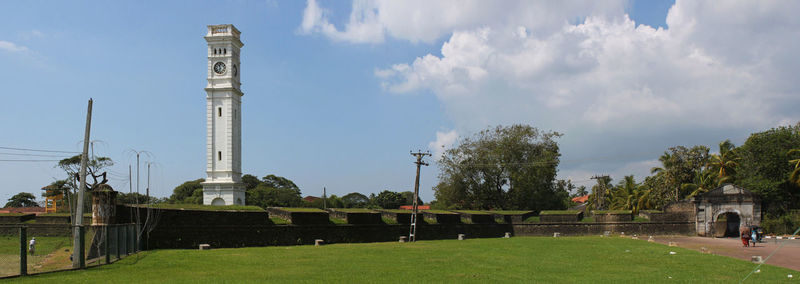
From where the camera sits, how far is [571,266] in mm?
13953

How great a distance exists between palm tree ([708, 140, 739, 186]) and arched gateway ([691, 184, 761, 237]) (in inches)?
396

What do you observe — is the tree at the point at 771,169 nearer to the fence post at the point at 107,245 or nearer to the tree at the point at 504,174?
the tree at the point at 504,174

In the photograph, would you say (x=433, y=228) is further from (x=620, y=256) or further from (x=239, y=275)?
(x=239, y=275)

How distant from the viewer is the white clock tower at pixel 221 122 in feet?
137

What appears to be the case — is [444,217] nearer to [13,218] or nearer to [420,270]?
[13,218]

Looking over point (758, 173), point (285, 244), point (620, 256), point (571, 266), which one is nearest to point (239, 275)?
point (571, 266)

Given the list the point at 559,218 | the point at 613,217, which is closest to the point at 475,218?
the point at 559,218

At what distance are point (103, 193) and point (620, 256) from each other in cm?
1548

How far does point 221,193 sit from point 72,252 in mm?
26321

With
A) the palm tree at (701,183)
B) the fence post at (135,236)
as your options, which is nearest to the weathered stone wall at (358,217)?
the fence post at (135,236)

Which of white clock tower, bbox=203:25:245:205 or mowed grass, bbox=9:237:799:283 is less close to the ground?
white clock tower, bbox=203:25:245:205

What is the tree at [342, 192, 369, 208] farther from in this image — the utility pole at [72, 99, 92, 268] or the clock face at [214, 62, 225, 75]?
the utility pole at [72, 99, 92, 268]

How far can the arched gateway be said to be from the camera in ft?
113

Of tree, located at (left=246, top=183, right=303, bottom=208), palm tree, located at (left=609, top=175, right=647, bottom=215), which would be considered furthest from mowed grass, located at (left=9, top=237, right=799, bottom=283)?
tree, located at (left=246, top=183, right=303, bottom=208)
